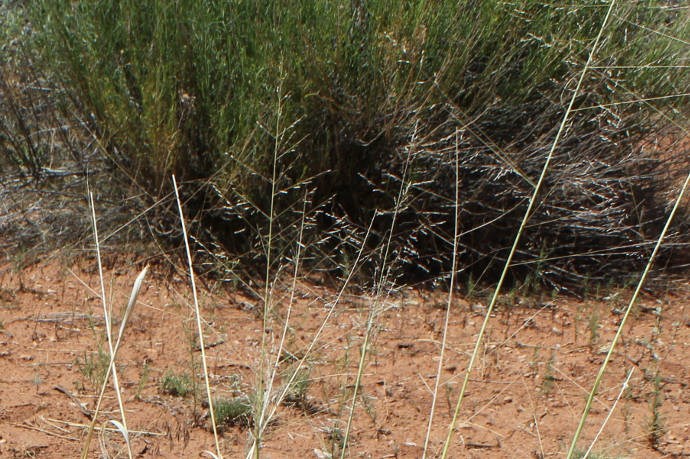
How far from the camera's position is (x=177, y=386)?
3295 millimetres

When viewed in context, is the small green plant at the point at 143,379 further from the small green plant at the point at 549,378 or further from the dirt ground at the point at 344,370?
the small green plant at the point at 549,378

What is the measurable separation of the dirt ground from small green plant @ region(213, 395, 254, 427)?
38 millimetres

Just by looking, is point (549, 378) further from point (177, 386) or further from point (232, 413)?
point (177, 386)

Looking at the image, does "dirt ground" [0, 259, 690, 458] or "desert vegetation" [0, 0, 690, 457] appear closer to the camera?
"dirt ground" [0, 259, 690, 458]

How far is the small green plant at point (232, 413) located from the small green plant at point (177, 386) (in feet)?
0.50

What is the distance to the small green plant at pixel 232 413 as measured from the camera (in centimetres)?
313

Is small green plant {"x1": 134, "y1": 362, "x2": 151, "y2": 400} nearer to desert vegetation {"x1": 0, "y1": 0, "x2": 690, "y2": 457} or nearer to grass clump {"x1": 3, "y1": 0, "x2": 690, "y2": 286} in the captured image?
desert vegetation {"x1": 0, "y1": 0, "x2": 690, "y2": 457}

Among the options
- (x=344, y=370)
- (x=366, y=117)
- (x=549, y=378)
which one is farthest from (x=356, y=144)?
(x=549, y=378)

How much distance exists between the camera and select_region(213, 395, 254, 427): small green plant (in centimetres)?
313

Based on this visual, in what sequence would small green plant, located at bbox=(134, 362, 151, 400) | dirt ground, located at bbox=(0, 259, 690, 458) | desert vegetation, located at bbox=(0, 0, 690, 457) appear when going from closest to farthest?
dirt ground, located at bbox=(0, 259, 690, 458), small green plant, located at bbox=(134, 362, 151, 400), desert vegetation, located at bbox=(0, 0, 690, 457)

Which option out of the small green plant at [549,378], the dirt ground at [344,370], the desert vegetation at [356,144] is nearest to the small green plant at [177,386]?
the dirt ground at [344,370]

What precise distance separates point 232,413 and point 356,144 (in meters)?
1.48

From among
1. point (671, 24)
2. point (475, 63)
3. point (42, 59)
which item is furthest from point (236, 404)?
point (671, 24)

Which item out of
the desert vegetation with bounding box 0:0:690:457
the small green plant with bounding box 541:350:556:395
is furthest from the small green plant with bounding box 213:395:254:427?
the small green plant with bounding box 541:350:556:395
